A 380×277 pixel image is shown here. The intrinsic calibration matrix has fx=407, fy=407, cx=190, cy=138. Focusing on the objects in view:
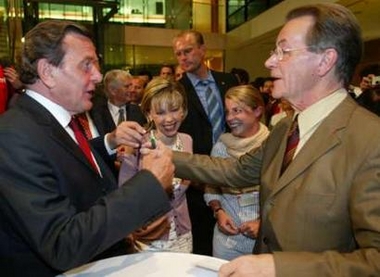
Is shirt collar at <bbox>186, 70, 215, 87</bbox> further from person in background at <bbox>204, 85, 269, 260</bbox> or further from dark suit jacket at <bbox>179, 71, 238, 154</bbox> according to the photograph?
person in background at <bbox>204, 85, 269, 260</bbox>

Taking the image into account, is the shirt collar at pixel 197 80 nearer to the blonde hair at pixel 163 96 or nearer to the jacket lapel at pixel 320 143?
the blonde hair at pixel 163 96

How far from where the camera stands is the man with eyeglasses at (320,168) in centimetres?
108

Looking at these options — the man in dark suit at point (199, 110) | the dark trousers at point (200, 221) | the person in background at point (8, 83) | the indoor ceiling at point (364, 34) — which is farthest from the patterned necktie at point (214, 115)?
the indoor ceiling at point (364, 34)

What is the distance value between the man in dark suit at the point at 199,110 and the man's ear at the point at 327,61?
150 cm

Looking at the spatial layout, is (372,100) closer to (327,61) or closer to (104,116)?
(327,61)

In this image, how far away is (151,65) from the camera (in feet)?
41.0

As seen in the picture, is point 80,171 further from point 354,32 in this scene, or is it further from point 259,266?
point 354,32

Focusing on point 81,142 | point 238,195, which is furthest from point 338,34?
point 238,195

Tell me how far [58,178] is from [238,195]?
4.33 ft

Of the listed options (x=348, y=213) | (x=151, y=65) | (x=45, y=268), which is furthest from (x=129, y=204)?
(x=151, y=65)

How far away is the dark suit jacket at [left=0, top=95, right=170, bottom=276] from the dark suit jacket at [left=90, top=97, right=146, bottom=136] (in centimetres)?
186

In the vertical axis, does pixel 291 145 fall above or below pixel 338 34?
below

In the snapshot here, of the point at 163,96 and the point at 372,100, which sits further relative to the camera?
the point at 372,100

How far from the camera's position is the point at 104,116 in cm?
329
